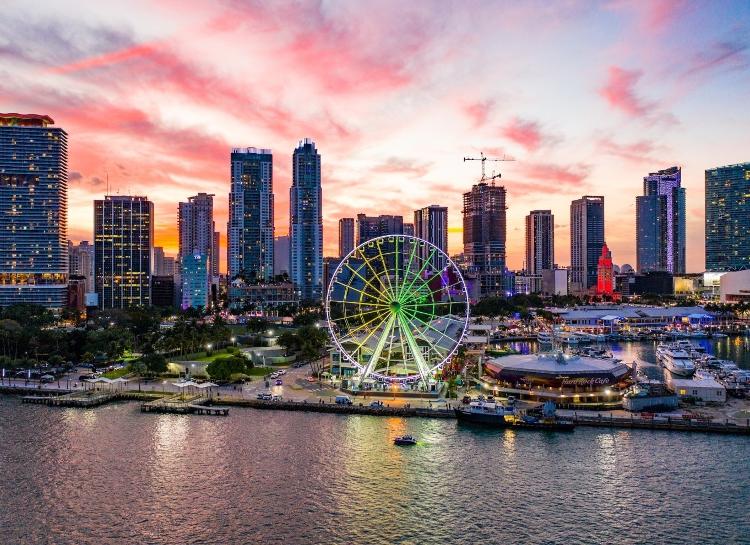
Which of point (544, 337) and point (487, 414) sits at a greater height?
point (544, 337)

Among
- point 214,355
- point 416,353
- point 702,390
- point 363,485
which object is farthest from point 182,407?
point 702,390

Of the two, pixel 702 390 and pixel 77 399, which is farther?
pixel 77 399

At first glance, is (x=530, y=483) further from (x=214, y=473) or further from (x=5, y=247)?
(x=5, y=247)

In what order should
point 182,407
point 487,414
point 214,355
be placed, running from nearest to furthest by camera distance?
point 487,414 < point 182,407 < point 214,355

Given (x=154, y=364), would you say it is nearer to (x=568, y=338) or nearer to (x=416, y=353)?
(x=416, y=353)

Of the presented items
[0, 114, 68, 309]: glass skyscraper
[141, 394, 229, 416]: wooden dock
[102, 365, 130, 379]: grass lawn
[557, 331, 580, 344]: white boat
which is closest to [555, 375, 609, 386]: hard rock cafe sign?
[141, 394, 229, 416]: wooden dock

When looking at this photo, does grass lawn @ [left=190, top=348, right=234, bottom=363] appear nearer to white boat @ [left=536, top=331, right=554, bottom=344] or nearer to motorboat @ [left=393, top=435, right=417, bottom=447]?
motorboat @ [left=393, top=435, right=417, bottom=447]

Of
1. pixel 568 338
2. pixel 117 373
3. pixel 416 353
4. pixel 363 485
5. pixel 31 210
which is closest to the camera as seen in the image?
pixel 363 485
